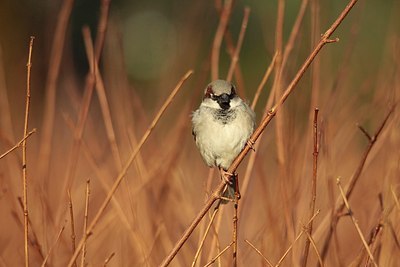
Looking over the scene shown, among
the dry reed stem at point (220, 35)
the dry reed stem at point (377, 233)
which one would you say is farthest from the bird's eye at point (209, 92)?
the dry reed stem at point (377, 233)

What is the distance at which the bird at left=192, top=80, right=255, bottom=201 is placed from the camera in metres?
2.25

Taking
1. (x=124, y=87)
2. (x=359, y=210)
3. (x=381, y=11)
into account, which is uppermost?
(x=381, y=11)

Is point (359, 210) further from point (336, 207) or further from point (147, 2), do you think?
point (147, 2)

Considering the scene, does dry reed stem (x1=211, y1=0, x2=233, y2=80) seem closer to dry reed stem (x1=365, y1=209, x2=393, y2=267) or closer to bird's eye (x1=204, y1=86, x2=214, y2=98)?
bird's eye (x1=204, y1=86, x2=214, y2=98)

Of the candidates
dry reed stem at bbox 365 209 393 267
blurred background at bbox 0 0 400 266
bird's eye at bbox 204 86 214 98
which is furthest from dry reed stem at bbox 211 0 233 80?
dry reed stem at bbox 365 209 393 267

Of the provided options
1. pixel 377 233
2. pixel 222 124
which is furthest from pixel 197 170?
pixel 377 233

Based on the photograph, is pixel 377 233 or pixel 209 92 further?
pixel 209 92

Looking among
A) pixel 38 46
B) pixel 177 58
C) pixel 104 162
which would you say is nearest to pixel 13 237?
pixel 104 162

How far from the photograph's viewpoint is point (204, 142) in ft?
7.83

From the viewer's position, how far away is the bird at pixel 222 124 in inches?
88.7

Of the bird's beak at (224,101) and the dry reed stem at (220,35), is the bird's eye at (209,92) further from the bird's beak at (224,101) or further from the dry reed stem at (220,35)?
the dry reed stem at (220,35)

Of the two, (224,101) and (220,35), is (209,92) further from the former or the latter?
(220,35)

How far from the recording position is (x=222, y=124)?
91.0 inches

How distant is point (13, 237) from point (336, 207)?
150 centimetres
